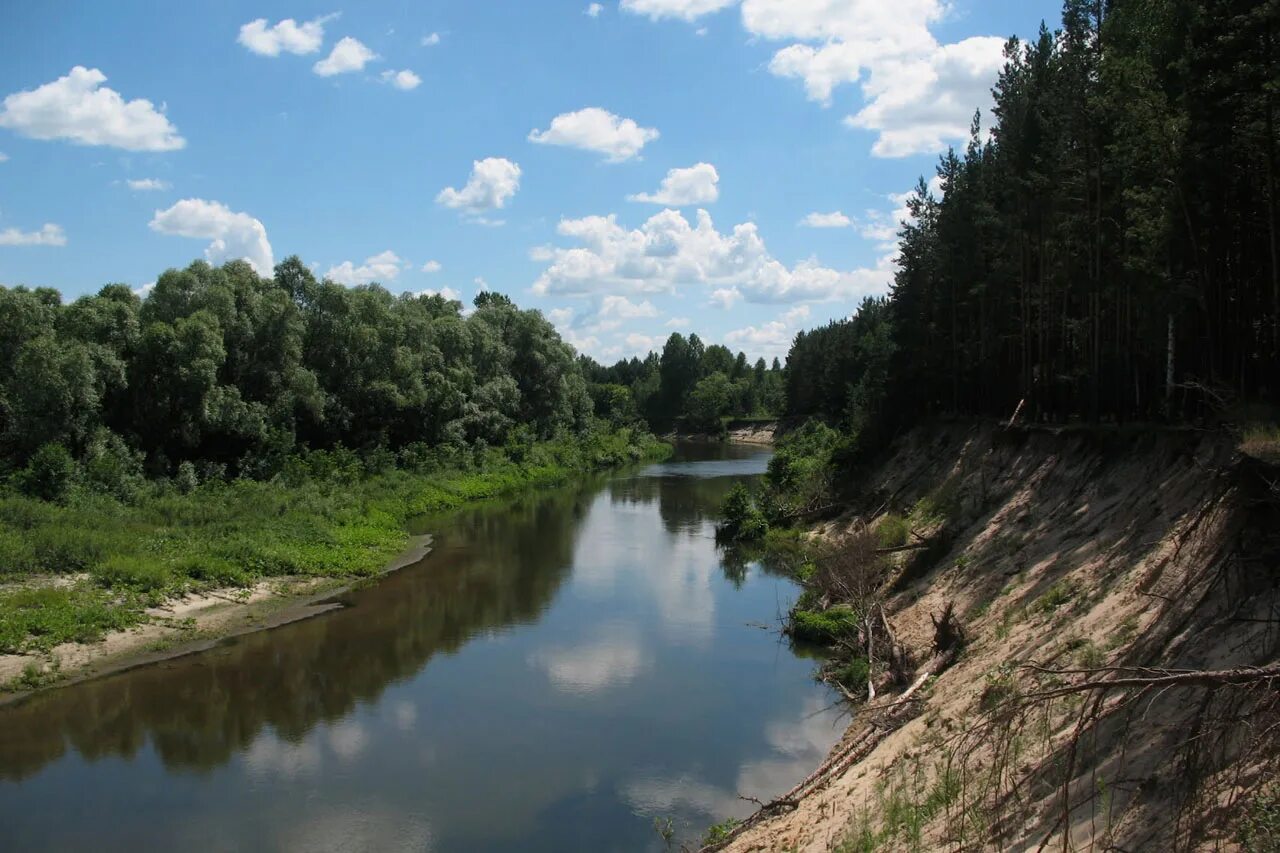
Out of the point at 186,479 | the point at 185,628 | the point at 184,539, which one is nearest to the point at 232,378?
the point at 186,479

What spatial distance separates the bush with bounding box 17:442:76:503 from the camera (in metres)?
30.8

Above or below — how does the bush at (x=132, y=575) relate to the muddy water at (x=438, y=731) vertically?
above

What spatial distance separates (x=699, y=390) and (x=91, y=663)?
11290cm

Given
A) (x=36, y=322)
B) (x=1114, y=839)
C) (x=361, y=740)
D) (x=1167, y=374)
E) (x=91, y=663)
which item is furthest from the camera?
(x=36, y=322)

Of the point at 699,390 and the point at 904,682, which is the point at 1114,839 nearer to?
the point at 904,682

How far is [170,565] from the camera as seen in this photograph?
88.9ft

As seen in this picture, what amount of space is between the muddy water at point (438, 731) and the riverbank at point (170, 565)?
1.39 metres

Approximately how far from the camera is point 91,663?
70.1ft

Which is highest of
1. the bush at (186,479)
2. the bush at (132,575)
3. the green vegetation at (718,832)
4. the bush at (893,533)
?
the bush at (186,479)

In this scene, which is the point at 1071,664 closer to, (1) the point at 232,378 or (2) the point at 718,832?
(2) the point at 718,832

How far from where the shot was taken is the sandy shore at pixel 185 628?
20.7m

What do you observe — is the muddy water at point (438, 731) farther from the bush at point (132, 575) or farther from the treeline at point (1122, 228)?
the treeline at point (1122, 228)

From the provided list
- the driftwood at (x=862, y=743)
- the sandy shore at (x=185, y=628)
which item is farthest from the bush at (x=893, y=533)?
the sandy shore at (x=185, y=628)

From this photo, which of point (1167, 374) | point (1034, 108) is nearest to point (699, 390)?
point (1034, 108)
